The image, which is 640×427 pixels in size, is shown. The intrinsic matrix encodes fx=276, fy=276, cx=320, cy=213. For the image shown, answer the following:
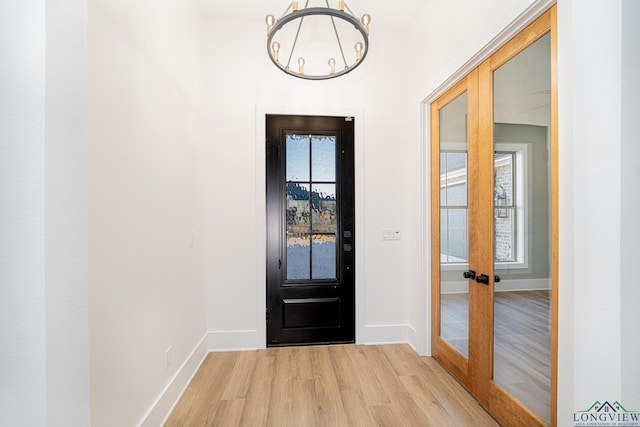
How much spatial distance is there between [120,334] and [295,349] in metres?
1.73

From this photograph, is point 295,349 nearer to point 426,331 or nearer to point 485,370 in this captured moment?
point 426,331

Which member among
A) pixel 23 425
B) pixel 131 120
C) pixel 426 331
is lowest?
pixel 426 331

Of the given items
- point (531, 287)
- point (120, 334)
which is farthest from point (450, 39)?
point (120, 334)

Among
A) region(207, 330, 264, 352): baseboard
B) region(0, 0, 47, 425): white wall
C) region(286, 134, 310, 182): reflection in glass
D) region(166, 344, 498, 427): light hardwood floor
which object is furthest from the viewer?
region(286, 134, 310, 182): reflection in glass

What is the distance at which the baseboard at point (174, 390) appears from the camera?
163cm

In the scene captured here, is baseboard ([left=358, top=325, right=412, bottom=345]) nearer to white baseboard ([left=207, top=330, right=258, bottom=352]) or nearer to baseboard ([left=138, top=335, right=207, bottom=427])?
white baseboard ([left=207, top=330, right=258, bottom=352])

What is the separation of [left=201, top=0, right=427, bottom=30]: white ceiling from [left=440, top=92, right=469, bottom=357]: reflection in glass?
107 cm

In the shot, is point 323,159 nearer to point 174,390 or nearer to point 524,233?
point 524,233

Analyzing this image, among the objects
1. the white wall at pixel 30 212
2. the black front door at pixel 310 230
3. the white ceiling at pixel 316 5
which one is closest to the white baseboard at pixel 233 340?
the black front door at pixel 310 230

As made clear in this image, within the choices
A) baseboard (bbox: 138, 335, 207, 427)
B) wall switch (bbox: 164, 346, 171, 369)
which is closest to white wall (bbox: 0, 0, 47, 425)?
baseboard (bbox: 138, 335, 207, 427)

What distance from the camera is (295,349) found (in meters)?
2.73

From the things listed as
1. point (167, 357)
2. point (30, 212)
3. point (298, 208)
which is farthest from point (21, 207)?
point (298, 208)

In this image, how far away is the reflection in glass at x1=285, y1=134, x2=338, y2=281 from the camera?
111 inches

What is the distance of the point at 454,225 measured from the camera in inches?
88.8
